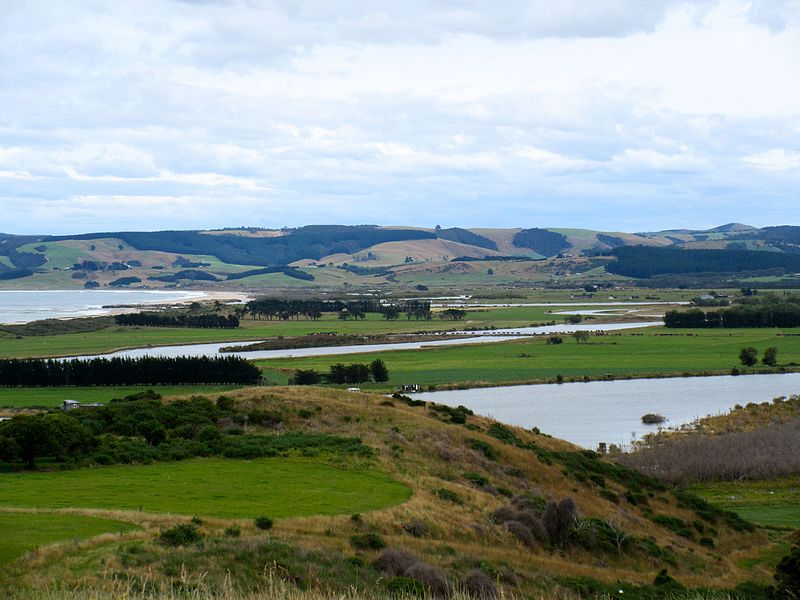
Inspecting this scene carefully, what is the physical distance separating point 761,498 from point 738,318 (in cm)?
9858

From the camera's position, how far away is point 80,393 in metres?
69.8

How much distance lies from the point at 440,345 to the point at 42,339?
178ft

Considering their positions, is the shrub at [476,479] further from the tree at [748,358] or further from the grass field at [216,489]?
the tree at [748,358]

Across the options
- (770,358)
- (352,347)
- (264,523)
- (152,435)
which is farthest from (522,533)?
(352,347)

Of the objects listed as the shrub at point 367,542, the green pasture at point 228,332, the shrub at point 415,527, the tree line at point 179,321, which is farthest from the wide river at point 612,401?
the tree line at point 179,321

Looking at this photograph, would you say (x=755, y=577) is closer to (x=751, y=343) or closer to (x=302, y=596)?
(x=302, y=596)

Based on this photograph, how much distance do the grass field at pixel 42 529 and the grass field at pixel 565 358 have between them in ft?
181

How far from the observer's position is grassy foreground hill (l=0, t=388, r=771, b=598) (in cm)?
1728

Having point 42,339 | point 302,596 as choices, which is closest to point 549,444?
point 302,596

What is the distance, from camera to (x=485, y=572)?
20.6 meters

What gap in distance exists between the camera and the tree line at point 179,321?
463ft

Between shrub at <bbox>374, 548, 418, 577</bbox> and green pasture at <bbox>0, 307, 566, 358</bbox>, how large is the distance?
88081 millimetres

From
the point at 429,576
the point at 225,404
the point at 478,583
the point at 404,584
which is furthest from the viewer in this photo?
the point at 225,404

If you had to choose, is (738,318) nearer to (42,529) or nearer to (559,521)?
(559,521)
